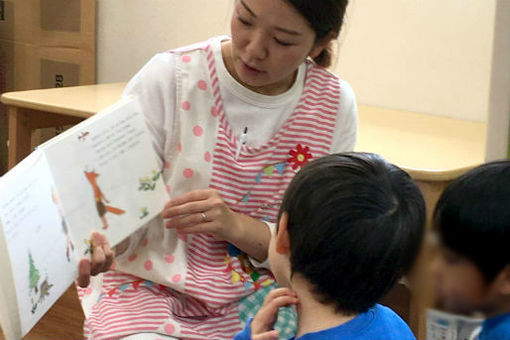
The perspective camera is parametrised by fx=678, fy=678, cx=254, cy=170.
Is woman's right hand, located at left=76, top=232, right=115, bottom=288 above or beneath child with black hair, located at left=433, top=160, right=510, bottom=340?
beneath

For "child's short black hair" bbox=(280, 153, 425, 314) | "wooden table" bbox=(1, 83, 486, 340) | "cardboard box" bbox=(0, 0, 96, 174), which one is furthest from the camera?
"cardboard box" bbox=(0, 0, 96, 174)

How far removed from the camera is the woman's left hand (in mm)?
963

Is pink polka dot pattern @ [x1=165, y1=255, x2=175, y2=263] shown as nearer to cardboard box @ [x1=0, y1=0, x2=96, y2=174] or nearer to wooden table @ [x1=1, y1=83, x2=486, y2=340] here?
wooden table @ [x1=1, y1=83, x2=486, y2=340]

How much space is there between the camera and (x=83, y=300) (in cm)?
107

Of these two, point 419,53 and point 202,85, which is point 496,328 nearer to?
point 202,85

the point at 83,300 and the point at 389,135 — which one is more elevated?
the point at 389,135

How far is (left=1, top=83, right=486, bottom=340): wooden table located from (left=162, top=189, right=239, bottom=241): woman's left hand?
363 mm

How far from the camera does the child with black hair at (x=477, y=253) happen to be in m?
0.28

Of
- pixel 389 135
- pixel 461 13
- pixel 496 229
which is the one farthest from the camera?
pixel 461 13

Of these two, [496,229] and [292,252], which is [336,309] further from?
[496,229]

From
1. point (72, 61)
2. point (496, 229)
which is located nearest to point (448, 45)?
point (72, 61)

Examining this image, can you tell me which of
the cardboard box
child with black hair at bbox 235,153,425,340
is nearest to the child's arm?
child with black hair at bbox 235,153,425,340

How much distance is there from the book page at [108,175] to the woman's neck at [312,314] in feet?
1.07

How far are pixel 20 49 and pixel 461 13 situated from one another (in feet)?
5.24
